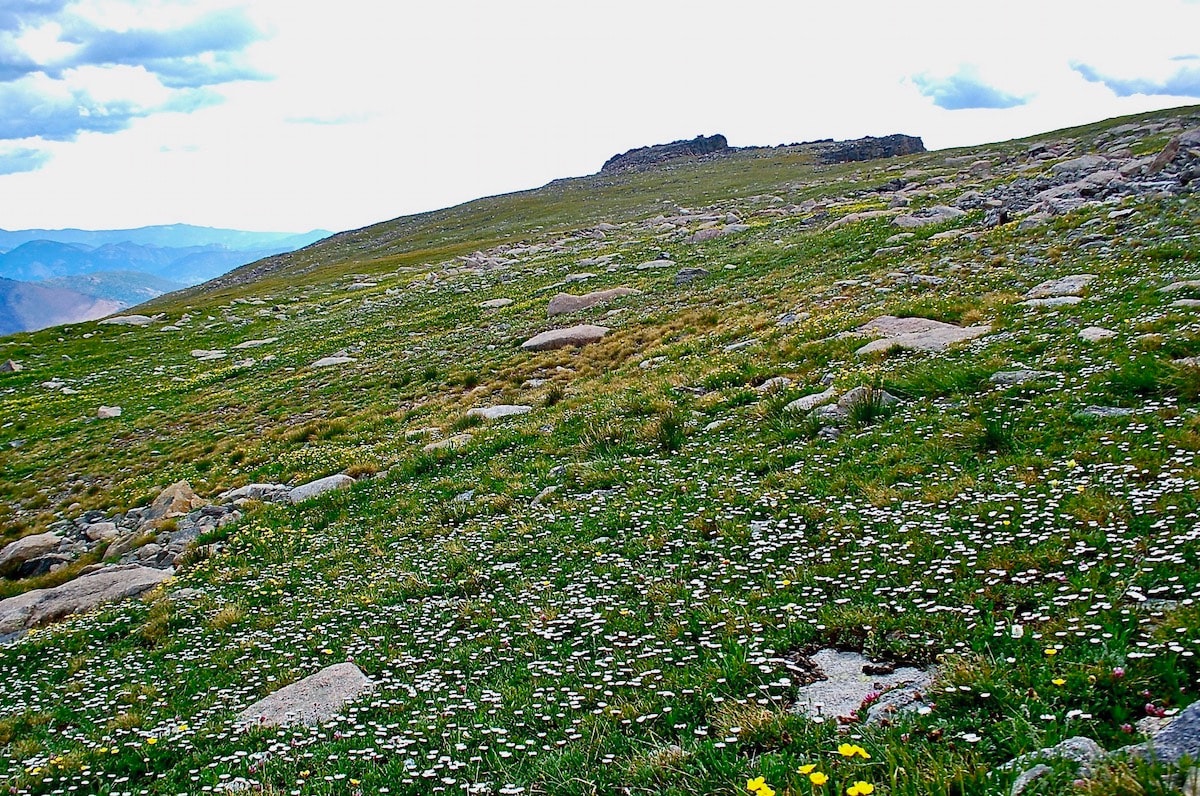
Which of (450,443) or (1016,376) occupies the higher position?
(1016,376)

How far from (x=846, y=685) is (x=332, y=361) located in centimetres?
3467

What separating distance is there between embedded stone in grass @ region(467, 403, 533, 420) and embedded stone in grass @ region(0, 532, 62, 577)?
1078cm

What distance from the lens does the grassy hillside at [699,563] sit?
6059 millimetres

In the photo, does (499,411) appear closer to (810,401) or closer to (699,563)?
(810,401)

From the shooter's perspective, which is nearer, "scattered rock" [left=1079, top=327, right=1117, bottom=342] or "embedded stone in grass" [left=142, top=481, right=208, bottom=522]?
"scattered rock" [left=1079, top=327, right=1117, bottom=342]

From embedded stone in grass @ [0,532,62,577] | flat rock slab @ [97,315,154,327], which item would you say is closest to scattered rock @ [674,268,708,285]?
embedded stone in grass @ [0,532,62,577]

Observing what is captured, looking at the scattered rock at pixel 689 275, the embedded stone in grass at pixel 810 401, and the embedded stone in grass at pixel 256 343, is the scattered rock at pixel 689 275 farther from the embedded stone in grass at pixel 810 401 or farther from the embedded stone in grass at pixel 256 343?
the embedded stone in grass at pixel 256 343

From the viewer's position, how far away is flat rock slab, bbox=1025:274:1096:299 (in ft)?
62.3

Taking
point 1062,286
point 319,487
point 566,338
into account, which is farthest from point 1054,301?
point 319,487

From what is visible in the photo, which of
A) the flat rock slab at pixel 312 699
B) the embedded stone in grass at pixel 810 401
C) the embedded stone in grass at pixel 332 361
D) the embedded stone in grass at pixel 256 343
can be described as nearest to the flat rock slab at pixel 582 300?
the embedded stone in grass at pixel 332 361

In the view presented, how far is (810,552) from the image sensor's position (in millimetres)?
9547

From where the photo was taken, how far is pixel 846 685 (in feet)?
22.1

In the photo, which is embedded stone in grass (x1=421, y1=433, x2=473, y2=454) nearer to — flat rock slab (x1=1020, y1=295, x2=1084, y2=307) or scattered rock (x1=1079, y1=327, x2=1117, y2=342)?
scattered rock (x1=1079, y1=327, x2=1117, y2=342)

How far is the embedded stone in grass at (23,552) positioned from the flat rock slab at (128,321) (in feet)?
176
